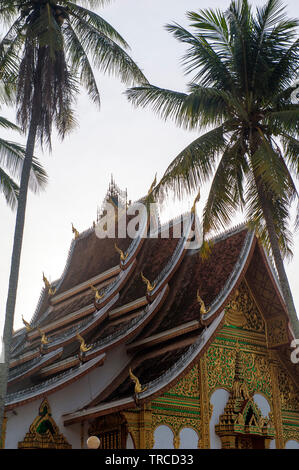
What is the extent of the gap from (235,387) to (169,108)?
203 inches

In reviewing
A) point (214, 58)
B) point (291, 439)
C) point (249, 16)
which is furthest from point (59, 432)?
point (249, 16)

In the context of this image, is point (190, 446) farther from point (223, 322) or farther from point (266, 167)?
point (266, 167)

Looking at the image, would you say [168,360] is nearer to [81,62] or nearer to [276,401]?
[276,401]

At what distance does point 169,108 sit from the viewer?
11.1 metres

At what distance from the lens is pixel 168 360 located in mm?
11930

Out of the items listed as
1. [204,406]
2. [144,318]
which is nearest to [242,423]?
[204,406]

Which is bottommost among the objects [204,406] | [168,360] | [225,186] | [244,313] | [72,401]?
[204,406]

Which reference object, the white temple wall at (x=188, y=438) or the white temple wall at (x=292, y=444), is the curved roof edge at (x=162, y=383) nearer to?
the white temple wall at (x=188, y=438)

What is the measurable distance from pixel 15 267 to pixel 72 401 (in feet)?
10.0

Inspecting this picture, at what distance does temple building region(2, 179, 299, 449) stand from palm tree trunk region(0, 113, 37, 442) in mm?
1569

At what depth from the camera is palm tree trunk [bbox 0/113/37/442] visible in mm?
9938

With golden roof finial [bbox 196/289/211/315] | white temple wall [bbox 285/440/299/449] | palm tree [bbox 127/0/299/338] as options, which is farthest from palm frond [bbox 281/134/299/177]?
white temple wall [bbox 285/440/299/449]

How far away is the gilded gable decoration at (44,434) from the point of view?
11.6 m

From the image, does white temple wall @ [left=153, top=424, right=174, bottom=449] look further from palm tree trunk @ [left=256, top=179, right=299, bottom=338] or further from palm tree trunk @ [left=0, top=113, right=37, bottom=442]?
palm tree trunk @ [left=256, top=179, right=299, bottom=338]
